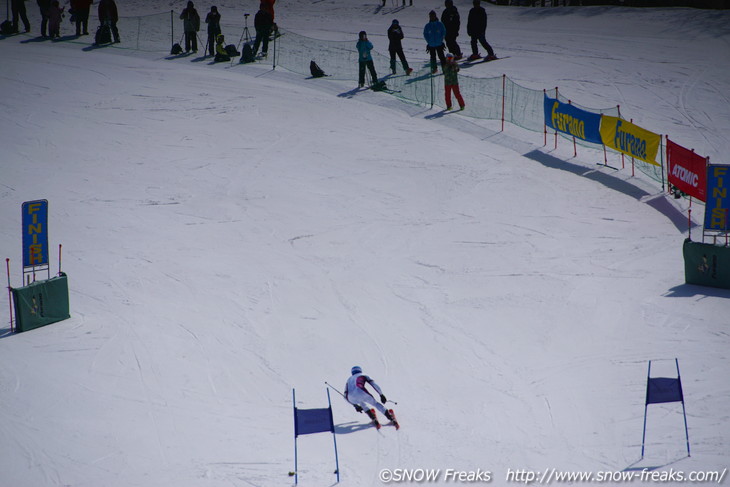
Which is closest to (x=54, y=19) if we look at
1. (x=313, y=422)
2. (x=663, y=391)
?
(x=313, y=422)

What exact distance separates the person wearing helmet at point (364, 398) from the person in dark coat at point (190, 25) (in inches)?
785

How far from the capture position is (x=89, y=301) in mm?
15688

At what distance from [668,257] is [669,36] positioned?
15.7 m

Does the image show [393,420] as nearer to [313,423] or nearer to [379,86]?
[313,423]

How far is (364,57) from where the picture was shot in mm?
25797

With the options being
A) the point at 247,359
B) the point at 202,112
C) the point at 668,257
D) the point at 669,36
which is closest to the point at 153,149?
the point at 202,112

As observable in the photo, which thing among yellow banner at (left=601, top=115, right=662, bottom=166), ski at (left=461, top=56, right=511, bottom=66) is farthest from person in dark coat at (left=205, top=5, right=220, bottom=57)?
yellow banner at (left=601, top=115, right=662, bottom=166)

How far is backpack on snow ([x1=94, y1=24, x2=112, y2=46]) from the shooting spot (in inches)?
1199

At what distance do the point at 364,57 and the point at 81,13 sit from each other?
11899mm

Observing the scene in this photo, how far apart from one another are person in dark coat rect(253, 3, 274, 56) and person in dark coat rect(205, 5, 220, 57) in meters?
1.33

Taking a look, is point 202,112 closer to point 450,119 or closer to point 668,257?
point 450,119

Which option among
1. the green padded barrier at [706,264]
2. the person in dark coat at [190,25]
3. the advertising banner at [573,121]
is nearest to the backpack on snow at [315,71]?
the person in dark coat at [190,25]

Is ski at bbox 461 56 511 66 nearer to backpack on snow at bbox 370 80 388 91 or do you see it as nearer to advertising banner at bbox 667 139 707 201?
backpack on snow at bbox 370 80 388 91

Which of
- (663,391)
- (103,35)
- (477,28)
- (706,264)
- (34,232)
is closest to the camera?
(663,391)
